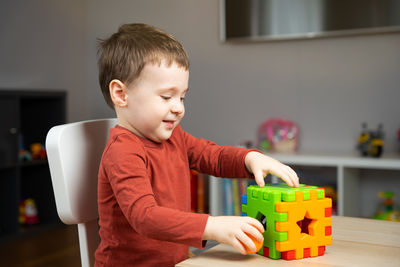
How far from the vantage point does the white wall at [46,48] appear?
2973mm

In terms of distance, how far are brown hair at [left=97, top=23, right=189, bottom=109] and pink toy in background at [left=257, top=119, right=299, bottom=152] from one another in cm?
205

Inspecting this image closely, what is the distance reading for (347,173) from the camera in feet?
8.14

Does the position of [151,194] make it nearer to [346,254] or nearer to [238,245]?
[238,245]

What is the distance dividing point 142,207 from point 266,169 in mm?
258

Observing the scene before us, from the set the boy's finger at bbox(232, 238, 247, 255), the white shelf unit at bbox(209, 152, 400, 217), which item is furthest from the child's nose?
the white shelf unit at bbox(209, 152, 400, 217)

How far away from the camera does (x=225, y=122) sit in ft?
10.4

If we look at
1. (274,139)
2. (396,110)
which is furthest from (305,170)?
(396,110)

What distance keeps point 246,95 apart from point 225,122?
230mm

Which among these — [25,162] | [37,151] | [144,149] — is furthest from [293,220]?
[37,151]

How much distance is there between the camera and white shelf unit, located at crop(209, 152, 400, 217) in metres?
2.38

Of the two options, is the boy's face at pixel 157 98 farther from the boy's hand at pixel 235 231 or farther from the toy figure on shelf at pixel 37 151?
the toy figure on shelf at pixel 37 151

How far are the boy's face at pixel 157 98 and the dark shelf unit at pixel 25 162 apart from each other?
2.03 meters

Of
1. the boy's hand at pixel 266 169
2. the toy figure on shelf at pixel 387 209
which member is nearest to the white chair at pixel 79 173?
the boy's hand at pixel 266 169

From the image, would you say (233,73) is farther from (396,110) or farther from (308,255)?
(308,255)
